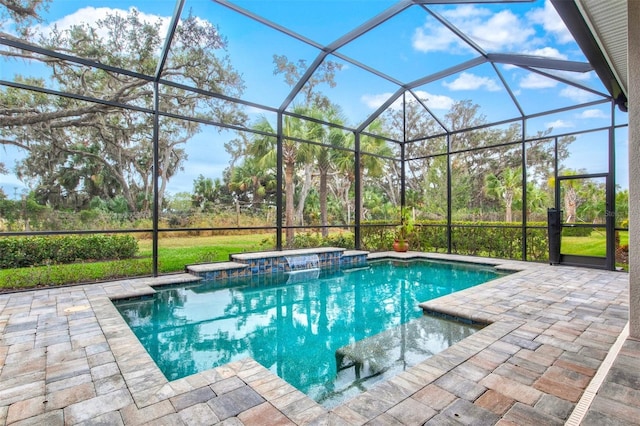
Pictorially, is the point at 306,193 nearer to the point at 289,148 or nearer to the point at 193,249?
the point at 289,148

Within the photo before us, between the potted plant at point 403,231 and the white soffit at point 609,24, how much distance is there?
653cm

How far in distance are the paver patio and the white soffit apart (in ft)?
10.6

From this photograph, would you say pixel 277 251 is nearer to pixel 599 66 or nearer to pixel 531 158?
pixel 599 66

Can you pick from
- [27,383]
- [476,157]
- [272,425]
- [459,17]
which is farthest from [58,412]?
[476,157]

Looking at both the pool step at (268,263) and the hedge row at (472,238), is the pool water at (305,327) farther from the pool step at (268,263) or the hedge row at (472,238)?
the hedge row at (472,238)

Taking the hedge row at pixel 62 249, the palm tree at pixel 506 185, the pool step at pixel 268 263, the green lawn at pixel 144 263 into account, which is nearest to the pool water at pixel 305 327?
the pool step at pixel 268 263

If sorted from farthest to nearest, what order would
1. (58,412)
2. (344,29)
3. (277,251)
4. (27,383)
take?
(277,251)
(344,29)
(27,383)
(58,412)

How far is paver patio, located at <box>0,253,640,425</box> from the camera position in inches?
79.7

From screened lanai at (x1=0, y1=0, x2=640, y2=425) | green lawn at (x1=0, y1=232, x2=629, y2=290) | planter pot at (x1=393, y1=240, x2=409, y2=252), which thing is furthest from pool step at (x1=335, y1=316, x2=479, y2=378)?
planter pot at (x1=393, y1=240, x2=409, y2=252)

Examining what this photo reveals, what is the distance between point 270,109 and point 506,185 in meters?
8.67

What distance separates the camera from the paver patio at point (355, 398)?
6.64ft

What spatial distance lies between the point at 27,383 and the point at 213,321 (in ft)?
Answer: 7.20

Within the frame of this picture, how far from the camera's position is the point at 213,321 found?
14.8 ft

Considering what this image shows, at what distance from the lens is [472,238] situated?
988cm
